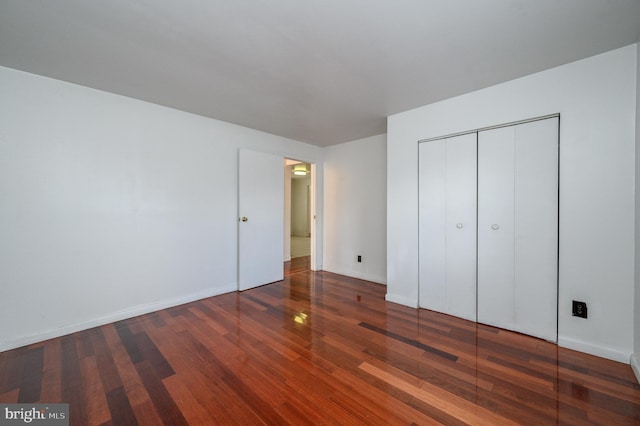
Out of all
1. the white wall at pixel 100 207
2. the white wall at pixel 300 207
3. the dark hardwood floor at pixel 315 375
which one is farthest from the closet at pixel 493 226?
the white wall at pixel 300 207

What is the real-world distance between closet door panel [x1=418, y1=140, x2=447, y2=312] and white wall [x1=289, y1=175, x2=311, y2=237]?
7.32 meters

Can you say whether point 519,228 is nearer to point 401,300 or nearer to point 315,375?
point 401,300

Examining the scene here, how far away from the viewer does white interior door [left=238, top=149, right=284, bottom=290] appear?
11.9 ft

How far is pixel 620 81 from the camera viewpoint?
1.92 m

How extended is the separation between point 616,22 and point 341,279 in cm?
388

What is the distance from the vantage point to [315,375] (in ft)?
5.75

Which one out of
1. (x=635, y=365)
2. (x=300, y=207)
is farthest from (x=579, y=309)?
(x=300, y=207)

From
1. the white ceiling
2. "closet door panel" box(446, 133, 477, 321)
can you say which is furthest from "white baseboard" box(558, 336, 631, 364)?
the white ceiling

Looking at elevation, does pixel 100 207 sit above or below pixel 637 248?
above

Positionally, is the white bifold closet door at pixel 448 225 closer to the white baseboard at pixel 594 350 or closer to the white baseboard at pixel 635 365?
the white baseboard at pixel 594 350

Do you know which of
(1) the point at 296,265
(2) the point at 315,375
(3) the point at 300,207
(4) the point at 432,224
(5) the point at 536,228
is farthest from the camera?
(3) the point at 300,207

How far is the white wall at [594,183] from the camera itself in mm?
1903

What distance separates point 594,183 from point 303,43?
8.46 ft

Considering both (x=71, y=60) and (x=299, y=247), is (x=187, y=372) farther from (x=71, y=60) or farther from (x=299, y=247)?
(x=299, y=247)
